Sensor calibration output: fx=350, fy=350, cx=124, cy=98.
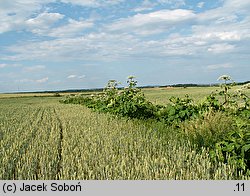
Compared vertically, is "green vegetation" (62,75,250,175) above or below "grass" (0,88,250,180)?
above

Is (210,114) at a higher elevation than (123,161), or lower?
higher

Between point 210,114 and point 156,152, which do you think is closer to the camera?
point 156,152

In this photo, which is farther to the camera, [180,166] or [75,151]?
[75,151]

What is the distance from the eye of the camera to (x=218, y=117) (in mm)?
8219

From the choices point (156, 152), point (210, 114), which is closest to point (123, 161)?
point (156, 152)

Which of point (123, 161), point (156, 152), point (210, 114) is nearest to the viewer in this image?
point (123, 161)

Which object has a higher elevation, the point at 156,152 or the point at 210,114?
the point at 210,114

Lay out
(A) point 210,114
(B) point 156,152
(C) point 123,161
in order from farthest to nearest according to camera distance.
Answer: (A) point 210,114 < (B) point 156,152 < (C) point 123,161

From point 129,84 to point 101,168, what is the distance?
8.40m

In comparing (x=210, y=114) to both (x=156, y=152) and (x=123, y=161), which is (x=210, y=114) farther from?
(x=123, y=161)

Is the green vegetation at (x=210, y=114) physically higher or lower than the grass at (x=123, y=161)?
higher

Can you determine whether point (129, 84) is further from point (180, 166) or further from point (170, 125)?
point (180, 166)

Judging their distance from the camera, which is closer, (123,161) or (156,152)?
(123,161)
